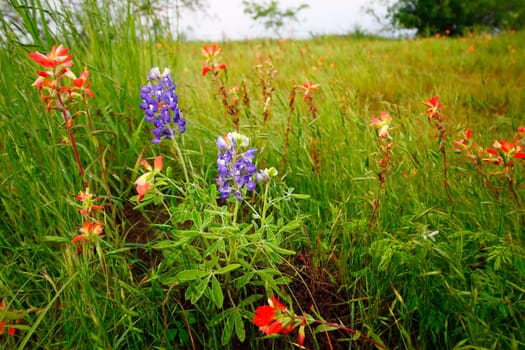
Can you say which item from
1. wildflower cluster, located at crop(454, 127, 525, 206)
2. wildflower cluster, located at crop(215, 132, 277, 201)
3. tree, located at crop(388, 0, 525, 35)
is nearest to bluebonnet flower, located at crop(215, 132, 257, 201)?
wildflower cluster, located at crop(215, 132, 277, 201)

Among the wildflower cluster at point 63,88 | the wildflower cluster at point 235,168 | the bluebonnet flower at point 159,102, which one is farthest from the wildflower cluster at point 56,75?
the wildflower cluster at point 235,168

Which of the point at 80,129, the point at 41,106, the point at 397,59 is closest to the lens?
the point at 41,106

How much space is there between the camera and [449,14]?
1123 centimetres

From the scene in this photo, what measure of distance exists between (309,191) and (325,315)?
0.60m

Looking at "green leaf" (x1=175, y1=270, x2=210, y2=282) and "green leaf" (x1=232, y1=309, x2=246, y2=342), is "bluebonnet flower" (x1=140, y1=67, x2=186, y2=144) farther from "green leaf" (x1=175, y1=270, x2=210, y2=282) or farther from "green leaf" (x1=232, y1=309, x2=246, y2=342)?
"green leaf" (x1=232, y1=309, x2=246, y2=342)

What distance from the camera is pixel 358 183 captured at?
73.4 inches

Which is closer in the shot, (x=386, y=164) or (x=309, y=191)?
(x=386, y=164)

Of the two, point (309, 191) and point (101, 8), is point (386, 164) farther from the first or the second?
point (101, 8)

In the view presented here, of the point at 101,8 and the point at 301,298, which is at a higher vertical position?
the point at 101,8

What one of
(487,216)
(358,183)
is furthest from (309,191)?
(487,216)

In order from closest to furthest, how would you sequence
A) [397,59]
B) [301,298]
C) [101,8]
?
[301,298], [101,8], [397,59]

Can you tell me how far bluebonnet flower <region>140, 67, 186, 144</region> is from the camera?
1.48 metres

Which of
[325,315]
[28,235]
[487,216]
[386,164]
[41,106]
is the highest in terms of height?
[41,106]

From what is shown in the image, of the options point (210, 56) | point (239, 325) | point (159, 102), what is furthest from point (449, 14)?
point (239, 325)
